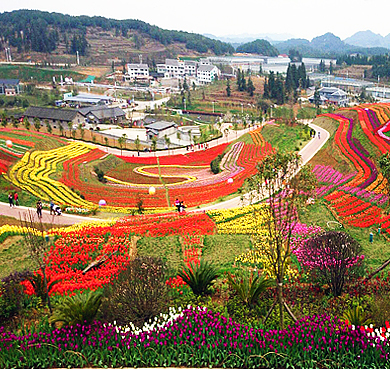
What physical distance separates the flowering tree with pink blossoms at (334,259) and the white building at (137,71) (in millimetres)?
141544

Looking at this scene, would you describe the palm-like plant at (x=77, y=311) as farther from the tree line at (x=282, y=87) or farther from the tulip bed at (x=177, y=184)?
the tree line at (x=282, y=87)

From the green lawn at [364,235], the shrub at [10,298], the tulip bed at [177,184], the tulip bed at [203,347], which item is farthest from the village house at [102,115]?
the tulip bed at [203,347]

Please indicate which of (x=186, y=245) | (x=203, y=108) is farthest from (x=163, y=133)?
(x=186, y=245)

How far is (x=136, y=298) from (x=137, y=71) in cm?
14536

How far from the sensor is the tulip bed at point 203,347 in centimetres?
1044

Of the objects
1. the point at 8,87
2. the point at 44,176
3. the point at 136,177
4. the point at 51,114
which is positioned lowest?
the point at 136,177

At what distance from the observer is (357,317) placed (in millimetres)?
11398

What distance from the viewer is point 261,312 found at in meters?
12.8

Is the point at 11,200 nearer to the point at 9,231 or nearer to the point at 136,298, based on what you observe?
the point at 9,231

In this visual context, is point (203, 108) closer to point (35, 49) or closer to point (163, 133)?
point (163, 133)

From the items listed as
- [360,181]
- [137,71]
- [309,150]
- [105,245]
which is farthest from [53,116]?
[137,71]

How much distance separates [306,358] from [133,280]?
5525mm

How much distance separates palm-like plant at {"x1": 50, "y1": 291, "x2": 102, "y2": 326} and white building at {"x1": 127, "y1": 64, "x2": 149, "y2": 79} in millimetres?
143303

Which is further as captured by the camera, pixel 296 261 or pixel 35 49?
pixel 35 49
